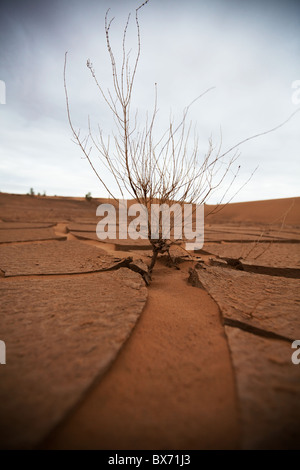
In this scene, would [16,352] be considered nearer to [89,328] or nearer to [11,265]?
[89,328]

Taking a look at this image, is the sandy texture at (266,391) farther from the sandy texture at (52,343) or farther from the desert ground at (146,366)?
the sandy texture at (52,343)

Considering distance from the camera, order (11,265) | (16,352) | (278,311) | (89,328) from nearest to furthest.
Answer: (16,352), (89,328), (278,311), (11,265)

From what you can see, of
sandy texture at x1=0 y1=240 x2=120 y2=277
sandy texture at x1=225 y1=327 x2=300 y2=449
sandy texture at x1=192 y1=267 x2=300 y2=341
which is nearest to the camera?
sandy texture at x1=225 y1=327 x2=300 y2=449

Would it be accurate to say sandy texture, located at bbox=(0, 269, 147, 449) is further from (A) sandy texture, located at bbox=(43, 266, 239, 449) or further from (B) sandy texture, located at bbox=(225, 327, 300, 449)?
(B) sandy texture, located at bbox=(225, 327, 300, 449)

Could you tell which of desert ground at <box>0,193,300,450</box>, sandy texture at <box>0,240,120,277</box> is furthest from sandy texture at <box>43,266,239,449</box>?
sandy texture at <box>0,240,120,277</box>

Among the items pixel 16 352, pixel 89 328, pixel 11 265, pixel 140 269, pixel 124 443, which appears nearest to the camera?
pixel 124 443

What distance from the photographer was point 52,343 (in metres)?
0.80

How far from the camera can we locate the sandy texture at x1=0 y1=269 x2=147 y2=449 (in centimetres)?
54

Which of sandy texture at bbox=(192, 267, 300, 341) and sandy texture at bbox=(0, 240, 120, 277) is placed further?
sandy texture at bbox=(0, 240, 120, 277)

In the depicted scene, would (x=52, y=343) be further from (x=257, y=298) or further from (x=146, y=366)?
(x=257, y=298)

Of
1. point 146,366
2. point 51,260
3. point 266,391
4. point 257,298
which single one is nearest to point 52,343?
point 146,366

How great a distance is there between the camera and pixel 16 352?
2.50ft

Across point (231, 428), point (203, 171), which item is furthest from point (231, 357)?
point (203, 171)

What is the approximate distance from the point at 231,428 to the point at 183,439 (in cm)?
13
